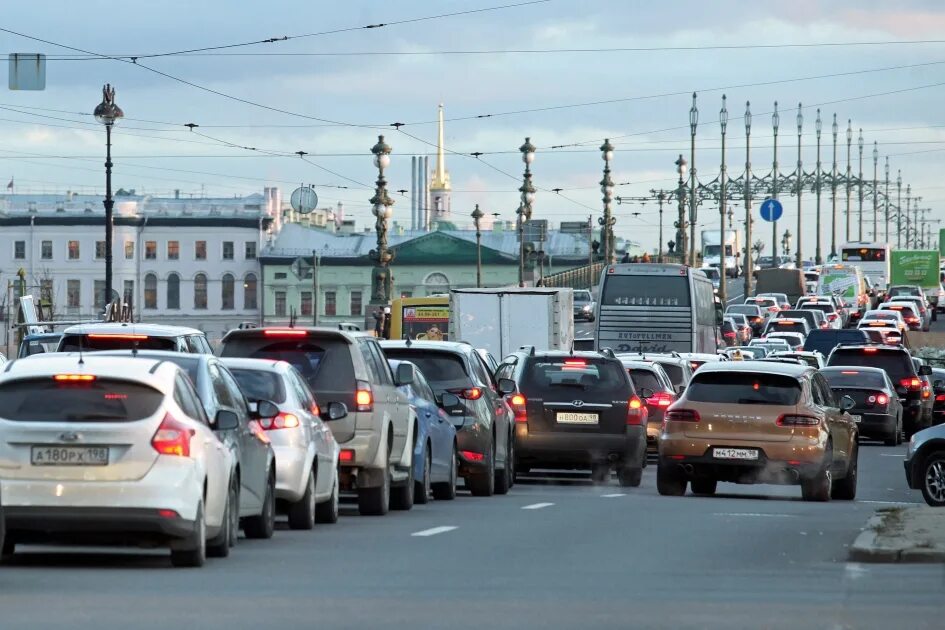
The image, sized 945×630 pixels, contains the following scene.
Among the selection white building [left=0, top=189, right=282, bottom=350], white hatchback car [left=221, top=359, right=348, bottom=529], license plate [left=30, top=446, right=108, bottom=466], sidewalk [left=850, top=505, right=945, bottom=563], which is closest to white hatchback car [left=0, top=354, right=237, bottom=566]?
license plate [left=30, top=446, right=108, bottom=466]

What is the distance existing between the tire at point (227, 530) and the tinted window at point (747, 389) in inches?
406

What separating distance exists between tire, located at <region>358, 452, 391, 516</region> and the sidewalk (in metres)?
4.42

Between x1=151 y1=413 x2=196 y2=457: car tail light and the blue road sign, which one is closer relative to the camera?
x1=151 y1=413 x2=196 y2=457: car tail light

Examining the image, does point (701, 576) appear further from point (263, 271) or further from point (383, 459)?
point (263, 271)

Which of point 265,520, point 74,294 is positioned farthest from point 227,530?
point 74,294

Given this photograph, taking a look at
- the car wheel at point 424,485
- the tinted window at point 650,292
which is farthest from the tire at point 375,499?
the tinted window at point 650,292

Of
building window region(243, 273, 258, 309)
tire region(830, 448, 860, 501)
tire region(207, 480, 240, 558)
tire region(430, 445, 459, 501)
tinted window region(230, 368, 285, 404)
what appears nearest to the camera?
tire region(207, 480, 240, 558)

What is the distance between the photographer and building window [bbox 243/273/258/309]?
156m

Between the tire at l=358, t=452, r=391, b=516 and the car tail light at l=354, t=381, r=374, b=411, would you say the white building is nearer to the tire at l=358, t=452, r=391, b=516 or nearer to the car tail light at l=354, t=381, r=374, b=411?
the tire at l=358, t=452, r=391, b=516

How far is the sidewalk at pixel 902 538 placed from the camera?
1500 cm

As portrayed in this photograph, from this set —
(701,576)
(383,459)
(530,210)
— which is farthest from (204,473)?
(530,210)

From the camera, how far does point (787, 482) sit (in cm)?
2458

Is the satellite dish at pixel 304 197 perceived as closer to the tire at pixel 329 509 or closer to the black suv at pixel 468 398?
the black suv at pixel 468 398

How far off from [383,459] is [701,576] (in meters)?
6.50
